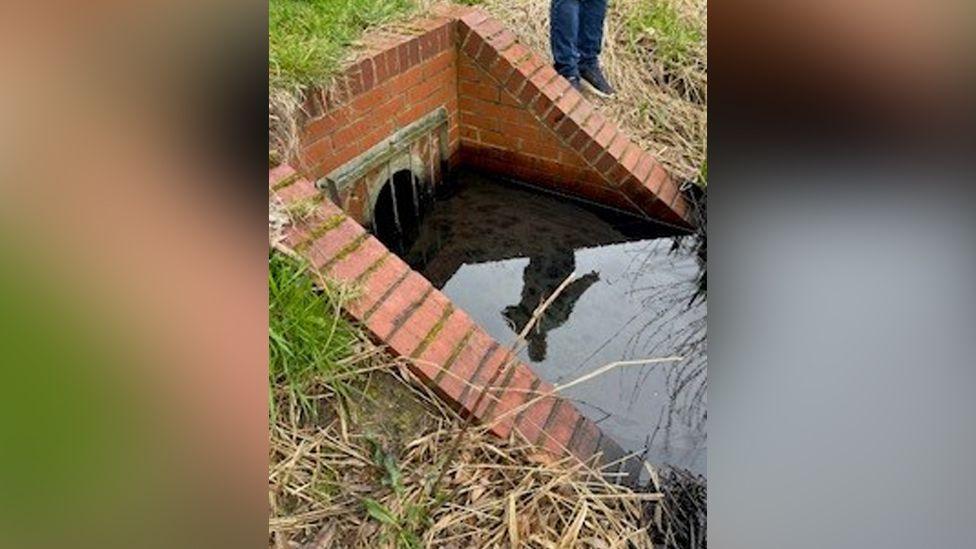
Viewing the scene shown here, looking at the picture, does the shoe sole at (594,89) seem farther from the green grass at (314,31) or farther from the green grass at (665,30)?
the green grass at (314,31)

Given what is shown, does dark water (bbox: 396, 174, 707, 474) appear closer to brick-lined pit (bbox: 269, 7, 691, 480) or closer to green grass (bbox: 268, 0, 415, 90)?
brick-lined pit (bbox: 269, 7, 691, 480)

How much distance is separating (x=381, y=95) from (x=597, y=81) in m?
1.07

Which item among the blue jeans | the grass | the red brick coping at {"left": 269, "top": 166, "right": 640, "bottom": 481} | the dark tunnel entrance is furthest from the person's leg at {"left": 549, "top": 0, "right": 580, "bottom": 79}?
the red brick coping at {"left": 269, "top": 166, "right": 640, "bottom": 481}

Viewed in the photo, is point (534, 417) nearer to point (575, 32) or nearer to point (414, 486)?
point (414, 486)

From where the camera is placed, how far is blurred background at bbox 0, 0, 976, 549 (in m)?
0.43

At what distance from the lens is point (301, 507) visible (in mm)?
1396

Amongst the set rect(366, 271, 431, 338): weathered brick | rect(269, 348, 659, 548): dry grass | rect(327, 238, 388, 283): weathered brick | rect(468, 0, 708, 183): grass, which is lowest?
rect(468, 0, 708, 183): grass

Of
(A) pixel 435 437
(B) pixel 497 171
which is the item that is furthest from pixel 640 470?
(B) pixel 497 171

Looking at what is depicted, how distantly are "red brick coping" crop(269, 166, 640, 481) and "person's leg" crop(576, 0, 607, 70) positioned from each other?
1579 millimetres

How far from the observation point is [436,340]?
1698 millimetres
